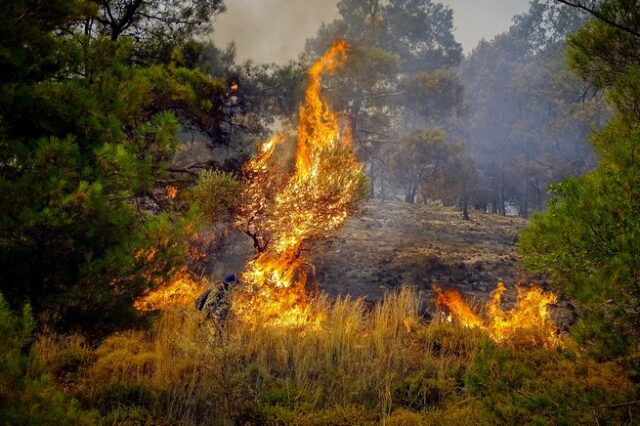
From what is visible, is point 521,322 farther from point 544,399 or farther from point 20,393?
point 20,393

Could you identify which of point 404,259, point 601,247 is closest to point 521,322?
point 404,259

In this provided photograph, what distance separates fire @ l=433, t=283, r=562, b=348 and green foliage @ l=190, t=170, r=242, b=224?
21.4 feet

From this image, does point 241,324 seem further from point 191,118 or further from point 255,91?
point 255,91

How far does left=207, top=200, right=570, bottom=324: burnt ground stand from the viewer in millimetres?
14969

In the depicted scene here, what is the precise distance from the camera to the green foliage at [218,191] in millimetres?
10445

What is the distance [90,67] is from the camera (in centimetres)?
510

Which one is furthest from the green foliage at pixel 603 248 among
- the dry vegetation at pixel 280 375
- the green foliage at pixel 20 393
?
the green foliage at pixel 20 393

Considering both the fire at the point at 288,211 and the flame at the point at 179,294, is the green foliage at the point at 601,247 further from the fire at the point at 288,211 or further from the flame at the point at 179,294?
the fire at the point at 288,211

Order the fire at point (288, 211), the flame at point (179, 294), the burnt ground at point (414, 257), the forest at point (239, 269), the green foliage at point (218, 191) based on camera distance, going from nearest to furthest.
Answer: the forest at point (239, 269) < the flame at point (179, 294) < the green foliage at point (218, 191) < the fire at point (288, 211) < the burnt ground at point (414, 257)

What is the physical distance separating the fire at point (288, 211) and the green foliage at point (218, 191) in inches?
19.0

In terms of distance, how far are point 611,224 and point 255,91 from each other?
11066 mm

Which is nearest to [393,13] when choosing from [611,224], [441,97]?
[441,97]

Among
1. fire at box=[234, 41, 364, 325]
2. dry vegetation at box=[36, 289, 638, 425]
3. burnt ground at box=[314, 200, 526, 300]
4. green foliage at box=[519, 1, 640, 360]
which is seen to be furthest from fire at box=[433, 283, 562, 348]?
green foliage at box=[519, 1, 640, 360]

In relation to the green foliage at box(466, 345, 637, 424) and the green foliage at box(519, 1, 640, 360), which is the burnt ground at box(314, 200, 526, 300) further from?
the green foliage at box(466, 345, 637, 424)
